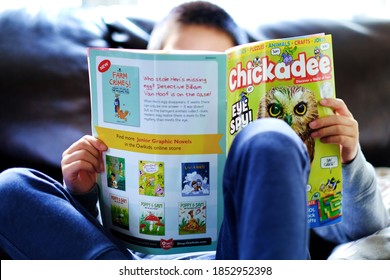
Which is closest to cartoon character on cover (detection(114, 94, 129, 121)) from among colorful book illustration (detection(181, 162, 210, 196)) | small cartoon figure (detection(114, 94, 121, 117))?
small cartoon figure (detection(114, 94, 121, 117))

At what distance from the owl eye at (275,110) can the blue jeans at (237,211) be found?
16cm

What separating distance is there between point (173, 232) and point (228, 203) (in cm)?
18

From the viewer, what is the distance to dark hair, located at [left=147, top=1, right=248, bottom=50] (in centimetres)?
107

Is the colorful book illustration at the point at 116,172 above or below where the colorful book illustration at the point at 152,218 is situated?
above

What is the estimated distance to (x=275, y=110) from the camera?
2.81 ft

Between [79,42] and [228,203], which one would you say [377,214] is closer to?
[228,203]

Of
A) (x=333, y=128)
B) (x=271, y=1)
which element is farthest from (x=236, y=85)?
(x=271, y=1)

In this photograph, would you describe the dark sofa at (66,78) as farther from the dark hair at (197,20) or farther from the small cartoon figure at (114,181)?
the small cartoon figure at (114,181)

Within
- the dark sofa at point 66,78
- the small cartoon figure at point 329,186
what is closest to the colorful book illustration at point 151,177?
the small cartoon figure at point 329,186

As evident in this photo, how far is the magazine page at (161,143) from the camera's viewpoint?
82cm

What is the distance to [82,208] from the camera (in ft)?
2.93
